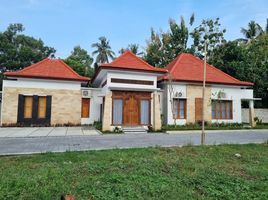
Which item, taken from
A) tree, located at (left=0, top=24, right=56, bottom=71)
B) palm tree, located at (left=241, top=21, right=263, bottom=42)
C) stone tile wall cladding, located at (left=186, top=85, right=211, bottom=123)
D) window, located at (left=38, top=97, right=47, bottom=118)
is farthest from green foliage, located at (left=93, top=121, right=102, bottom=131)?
palm tree, located at (left=241, top=21, right=263, bottom=42)

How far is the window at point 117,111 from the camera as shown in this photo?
14.4 metres

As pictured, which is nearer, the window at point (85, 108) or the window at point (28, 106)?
the window at point (28, 106)

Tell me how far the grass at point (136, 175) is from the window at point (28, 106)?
34.9ft

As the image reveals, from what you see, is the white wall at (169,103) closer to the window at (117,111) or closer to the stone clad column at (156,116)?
the stone clad column at (156,116)

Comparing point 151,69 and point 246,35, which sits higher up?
point 246,35

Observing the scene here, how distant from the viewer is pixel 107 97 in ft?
45.7

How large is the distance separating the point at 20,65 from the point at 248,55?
29203 mm

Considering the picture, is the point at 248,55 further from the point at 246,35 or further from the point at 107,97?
the point at 107,97

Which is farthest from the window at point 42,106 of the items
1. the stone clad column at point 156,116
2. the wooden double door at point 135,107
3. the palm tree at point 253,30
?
the palm tree at point 253,30

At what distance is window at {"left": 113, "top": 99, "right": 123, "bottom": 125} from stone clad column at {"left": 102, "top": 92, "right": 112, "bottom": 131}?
556 mm

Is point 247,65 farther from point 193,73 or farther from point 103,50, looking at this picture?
point 103,50

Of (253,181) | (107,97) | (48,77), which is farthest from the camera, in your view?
(48,77)

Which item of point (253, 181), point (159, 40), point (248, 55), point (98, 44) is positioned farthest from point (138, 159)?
point (98, 44)

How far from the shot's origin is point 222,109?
60.6 feet
